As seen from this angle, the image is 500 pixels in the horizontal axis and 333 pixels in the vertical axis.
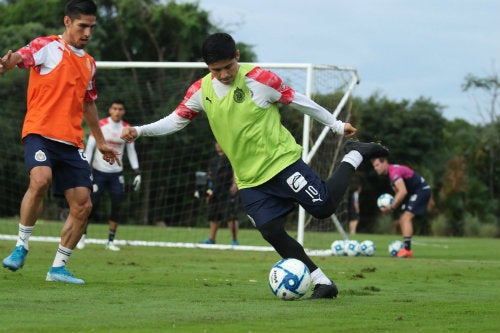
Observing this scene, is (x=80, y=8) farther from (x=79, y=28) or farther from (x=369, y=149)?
(x=369, y=149)

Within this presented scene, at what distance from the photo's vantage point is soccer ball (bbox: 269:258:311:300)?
7.75 meters

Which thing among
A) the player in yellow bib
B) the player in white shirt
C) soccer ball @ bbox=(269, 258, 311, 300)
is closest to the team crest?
the player in yellow bib

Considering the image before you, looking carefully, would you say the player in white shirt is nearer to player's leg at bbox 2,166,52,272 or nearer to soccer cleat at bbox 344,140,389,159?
player's leg at bbox 2,166,52,272

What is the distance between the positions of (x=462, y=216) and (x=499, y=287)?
90.7 ft

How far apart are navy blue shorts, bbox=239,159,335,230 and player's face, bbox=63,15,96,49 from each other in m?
2.27

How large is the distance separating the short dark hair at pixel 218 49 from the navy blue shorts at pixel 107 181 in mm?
8624

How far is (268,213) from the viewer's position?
7.96 m

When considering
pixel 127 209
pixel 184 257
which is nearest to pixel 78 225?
pixel 184 257

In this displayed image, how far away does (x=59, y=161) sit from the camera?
9.02 meters

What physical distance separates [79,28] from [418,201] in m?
9.31

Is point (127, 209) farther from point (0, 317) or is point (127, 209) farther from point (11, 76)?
point (0, 317)

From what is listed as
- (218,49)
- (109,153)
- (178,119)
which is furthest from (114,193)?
(218,49)

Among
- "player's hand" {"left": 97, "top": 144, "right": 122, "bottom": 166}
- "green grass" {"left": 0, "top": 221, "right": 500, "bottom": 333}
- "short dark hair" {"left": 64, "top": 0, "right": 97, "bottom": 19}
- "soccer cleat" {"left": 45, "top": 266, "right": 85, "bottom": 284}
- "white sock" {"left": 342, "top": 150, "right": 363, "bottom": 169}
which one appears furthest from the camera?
"player's hand" {"left": 97, "top": 144, "right": 122, "bottom": 166}

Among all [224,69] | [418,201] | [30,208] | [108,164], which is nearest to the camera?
[224,69]
